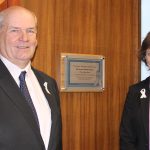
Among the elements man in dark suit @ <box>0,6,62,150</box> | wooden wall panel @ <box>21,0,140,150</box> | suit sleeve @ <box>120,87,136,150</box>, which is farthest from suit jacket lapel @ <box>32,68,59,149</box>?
suit sleeve @ <box>120,87,136,150</box>

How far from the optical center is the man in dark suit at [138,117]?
2.32 metres

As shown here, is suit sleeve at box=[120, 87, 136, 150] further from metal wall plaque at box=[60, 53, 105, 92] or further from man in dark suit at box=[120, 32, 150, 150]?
metal wall plaque at box=[60, 53, 105, 92]

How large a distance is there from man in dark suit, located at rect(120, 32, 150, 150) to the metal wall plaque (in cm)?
32

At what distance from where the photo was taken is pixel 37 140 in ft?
5.75

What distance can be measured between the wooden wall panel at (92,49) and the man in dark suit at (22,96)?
1.32ft

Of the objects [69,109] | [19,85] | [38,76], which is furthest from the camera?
[69,109]

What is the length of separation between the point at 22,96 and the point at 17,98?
0.12ft

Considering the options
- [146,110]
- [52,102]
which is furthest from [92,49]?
[52,102]

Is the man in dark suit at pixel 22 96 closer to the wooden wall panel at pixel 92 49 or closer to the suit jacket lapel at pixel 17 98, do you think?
the suit jacket lapel at pixel 17 98

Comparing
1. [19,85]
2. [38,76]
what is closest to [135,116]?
[38,76]

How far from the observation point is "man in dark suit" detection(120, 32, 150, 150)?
2.32m

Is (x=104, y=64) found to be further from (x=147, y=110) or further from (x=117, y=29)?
(x=147, y=110)

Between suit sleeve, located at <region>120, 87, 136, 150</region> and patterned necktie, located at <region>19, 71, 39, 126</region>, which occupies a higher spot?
patterned necktie, located at <region>19, 71, 39, 126</region>

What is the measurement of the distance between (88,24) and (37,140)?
3.76 feet
